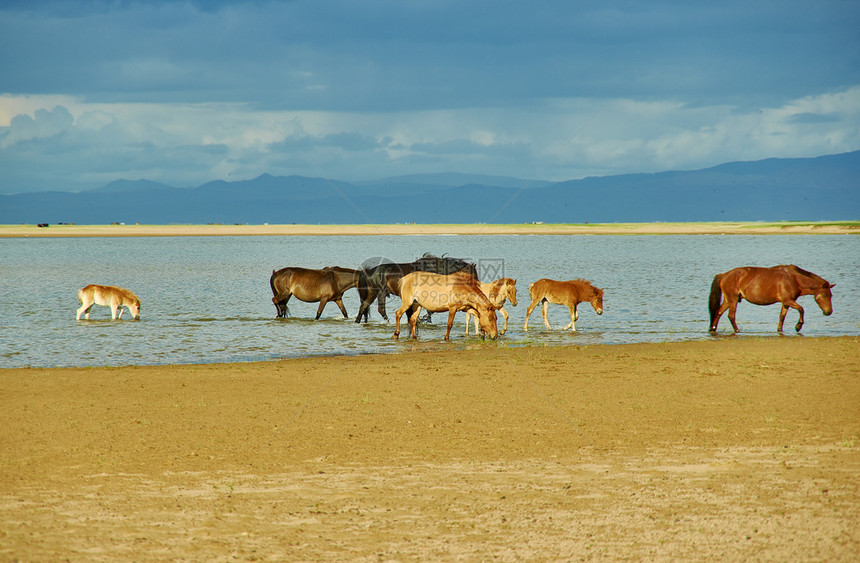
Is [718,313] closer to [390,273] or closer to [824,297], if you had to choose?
[824,297]

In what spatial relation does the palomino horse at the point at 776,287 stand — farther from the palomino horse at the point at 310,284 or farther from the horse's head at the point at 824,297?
the palomino horse at the point at 310,284

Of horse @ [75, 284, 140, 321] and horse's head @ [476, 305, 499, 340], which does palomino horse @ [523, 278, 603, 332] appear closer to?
horse's head @ [476, 305, 499, 340]

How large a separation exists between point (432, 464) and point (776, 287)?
543 inches

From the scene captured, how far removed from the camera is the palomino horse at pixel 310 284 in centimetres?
2372

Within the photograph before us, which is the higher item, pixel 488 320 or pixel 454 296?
pixel 454 296

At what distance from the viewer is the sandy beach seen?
6.04 m

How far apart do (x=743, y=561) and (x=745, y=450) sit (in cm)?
303

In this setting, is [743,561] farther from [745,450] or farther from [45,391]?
[45,391]

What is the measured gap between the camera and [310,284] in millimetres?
23750

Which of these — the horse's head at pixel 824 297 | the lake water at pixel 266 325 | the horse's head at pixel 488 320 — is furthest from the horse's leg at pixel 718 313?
the horse's head at pixel 488 320

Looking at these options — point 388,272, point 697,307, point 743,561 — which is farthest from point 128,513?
point 697,307

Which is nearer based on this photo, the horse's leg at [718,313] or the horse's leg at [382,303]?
the horse's leg at [718,313]

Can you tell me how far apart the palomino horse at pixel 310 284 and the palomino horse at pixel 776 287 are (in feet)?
34.0

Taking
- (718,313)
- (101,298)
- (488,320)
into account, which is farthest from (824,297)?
(101,298)
